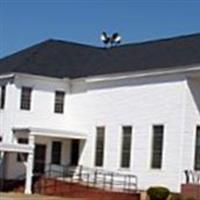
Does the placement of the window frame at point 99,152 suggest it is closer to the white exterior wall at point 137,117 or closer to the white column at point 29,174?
the white exterior wall at point 137,117

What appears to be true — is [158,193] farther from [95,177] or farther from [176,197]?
[95,177]

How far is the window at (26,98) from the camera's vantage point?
49219mm

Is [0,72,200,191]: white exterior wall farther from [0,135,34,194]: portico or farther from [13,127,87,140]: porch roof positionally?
[0,135,34,194]: portico

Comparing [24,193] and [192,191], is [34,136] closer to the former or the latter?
[24,193]

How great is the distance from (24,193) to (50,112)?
641 cm

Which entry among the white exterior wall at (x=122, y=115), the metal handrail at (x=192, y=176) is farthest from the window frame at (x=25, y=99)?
the metal handrail at (x=192, y=176)

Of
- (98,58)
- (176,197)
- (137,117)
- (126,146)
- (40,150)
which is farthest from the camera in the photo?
(98,58)

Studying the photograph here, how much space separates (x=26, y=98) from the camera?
162 ft

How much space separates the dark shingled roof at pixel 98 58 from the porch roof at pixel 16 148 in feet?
17.6

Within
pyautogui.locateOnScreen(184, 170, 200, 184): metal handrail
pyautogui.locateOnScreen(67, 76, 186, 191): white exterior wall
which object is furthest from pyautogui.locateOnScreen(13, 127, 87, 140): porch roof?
pyautogui.locateOnScreen(184, 170, 200, 184): metal handrail

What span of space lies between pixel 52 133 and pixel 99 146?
3.03 m

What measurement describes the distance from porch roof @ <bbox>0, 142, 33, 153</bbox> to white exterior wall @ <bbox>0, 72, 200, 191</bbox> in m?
2.63

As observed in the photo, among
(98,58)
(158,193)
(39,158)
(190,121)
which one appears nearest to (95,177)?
(39,158)

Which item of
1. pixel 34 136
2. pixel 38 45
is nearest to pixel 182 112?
pixel 34 136
